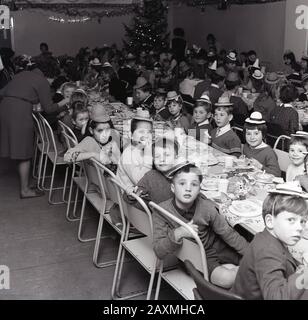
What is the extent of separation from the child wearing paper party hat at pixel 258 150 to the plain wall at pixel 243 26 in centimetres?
693

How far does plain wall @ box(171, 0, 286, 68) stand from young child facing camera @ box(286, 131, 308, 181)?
736cm

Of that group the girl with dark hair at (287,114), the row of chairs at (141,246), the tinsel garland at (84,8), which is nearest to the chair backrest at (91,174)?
the row of chairs at (141,246)

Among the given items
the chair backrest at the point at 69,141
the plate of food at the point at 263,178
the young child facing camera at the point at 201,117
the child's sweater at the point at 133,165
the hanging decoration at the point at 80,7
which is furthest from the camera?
the hanging decoration at the point at 80,7

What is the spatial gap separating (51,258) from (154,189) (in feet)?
4.11

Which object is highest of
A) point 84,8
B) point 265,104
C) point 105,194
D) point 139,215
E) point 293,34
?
point 84,8

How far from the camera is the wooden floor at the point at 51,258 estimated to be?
332 cm

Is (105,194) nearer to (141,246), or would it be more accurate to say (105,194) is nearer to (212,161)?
(141,246)

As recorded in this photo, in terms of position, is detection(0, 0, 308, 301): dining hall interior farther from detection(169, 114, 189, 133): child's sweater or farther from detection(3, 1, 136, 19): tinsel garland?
detection(3, 1, 136, 19): tinsel garland

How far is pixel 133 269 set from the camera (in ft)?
11.8

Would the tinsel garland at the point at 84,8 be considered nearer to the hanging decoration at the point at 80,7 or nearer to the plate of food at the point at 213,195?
the hanging decoration at the point at 80,7

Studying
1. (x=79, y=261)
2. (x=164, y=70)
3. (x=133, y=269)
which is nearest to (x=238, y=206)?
(x=133, y=269)

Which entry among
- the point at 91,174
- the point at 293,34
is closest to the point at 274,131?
the point at 91,174

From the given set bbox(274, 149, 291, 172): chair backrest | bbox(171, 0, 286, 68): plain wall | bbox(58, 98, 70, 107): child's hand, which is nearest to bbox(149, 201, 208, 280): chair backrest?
bbox(274, 149, 291, 172): chair backrest

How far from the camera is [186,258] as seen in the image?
2363 mm
